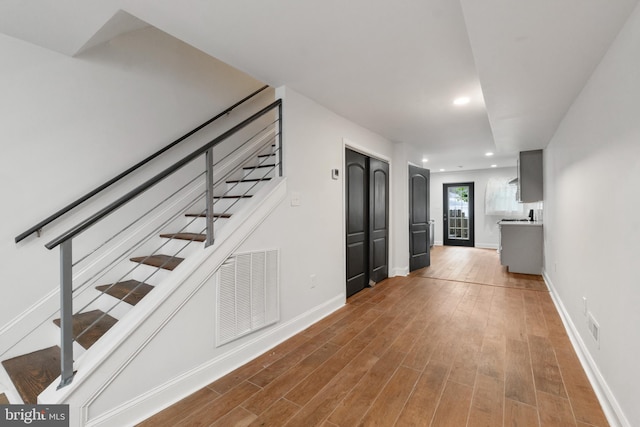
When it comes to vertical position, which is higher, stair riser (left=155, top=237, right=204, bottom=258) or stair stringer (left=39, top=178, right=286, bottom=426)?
stair riser (left=155, top=237, right=204, bottom=258)

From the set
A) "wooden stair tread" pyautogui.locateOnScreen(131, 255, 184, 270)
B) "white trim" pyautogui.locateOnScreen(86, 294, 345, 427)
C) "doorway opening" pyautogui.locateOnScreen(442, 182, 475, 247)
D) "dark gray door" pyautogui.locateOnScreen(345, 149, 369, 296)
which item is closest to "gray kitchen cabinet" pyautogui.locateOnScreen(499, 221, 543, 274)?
"dark gray door" pyautogui.locateOnScreen(345, 149, 369, 296)

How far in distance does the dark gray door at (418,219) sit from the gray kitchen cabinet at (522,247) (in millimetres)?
1395

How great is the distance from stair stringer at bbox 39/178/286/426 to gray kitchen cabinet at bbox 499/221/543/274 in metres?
5.16

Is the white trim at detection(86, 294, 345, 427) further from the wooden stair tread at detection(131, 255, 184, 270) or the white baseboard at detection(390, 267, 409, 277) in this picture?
the white baseboard at detection(390, 267, 409, 277)

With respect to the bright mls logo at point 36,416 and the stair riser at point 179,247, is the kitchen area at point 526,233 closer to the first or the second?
the stair riser at point 179,247

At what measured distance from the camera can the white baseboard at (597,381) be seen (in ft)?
5.01

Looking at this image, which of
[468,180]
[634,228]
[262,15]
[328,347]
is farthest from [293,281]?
[468,180]

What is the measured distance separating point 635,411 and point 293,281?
2.31 meters

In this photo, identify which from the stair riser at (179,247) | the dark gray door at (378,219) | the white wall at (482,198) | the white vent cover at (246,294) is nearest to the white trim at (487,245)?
the white wall at (482,198)

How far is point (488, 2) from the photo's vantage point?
1.30 meters

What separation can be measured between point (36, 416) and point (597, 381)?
3.22 metres

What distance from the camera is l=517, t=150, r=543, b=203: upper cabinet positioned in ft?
16.4

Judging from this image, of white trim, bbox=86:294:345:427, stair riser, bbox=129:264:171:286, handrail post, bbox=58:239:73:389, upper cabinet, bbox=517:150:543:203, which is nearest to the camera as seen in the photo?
handrail post, bbox=58:239:73:389

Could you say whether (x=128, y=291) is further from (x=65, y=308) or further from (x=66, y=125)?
(x=66, y=125)
